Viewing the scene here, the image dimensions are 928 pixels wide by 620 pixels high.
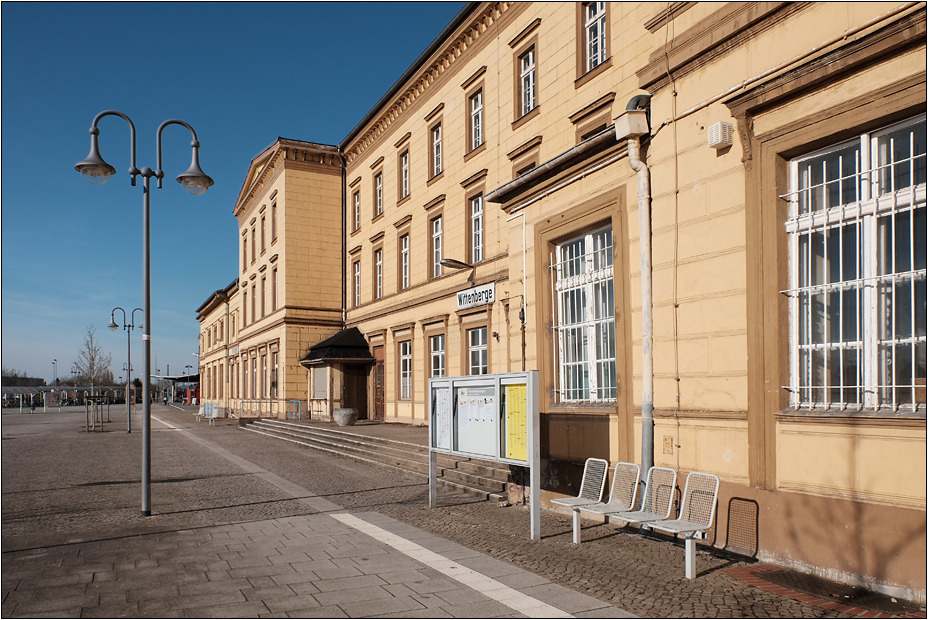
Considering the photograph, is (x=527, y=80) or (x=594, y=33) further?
(x=527, y=80)

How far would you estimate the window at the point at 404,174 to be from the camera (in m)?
26.7

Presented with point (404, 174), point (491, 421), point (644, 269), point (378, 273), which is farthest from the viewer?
point (378, 273)

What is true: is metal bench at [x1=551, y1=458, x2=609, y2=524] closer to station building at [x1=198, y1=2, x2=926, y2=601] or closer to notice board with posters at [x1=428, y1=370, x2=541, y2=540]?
station building at [x1=198, y1=2, x2=926, y2=601]

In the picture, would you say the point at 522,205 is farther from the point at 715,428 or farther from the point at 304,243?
the point at 304,243

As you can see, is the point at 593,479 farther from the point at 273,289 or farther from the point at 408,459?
the point at 273,289

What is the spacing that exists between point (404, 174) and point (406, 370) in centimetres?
679

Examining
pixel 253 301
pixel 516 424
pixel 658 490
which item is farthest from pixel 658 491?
pixel 253 301

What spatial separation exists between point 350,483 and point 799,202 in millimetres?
9856

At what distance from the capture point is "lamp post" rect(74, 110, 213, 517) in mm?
10586

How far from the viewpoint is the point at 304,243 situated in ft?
110

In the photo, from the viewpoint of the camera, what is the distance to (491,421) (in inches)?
386

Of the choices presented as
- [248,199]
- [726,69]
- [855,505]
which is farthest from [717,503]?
[248,199]

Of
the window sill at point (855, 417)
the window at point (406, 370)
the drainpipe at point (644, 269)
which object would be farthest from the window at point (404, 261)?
the window sill at point (855, 417)

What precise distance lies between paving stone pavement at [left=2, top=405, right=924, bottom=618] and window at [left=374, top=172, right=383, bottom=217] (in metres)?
16.6
